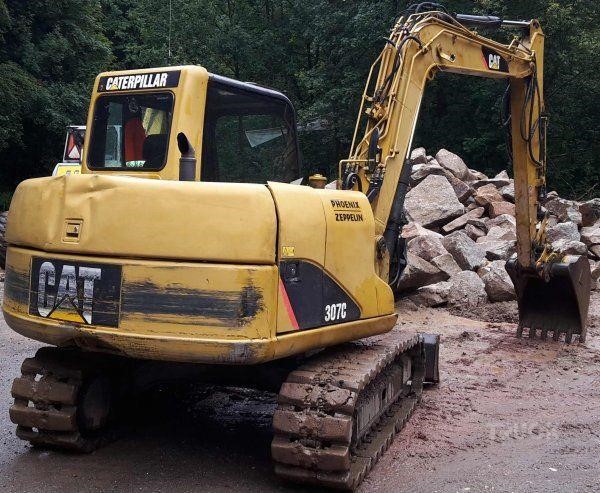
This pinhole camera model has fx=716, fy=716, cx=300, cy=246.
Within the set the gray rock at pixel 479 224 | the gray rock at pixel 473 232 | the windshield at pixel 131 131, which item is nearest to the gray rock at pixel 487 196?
the gray rock at pixel 479 224

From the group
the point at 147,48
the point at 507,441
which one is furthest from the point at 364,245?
the point at 147,48

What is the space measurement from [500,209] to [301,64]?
18124 mm

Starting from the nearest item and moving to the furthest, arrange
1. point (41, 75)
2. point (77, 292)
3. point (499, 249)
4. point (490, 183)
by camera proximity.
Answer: point (77, 292) → point (499, 249) → point (490, 183) → point (41, 75)

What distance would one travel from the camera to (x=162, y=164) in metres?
4.56

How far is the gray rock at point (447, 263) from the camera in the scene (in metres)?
10.6

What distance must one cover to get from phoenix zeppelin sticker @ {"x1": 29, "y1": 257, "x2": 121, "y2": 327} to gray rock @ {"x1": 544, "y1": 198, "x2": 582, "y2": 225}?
445 inches

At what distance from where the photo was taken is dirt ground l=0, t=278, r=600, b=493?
4297mm

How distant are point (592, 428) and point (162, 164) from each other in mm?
3764

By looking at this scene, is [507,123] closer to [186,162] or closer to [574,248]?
[574,248]

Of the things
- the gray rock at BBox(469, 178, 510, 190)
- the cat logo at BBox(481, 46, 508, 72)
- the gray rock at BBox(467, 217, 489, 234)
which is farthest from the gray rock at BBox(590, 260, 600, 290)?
→ the cat logo at BBox(481, 46, 508, 72)

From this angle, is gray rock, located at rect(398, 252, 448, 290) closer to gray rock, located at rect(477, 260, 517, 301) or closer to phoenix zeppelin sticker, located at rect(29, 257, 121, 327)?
gray rock, located at rect(477, 260, 517, 301)

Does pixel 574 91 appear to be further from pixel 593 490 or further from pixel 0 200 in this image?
pixel 593 490

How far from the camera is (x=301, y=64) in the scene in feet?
98.6

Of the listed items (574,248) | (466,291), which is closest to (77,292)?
(466,291)
